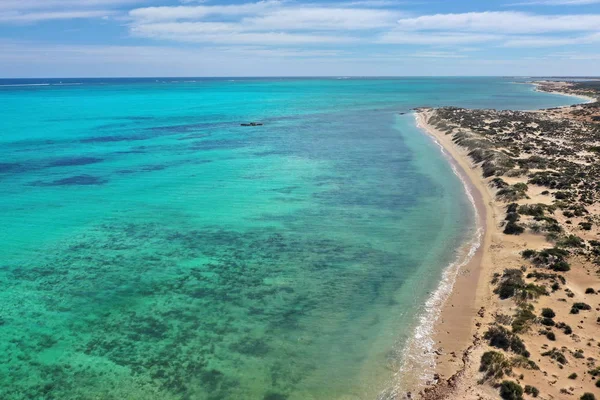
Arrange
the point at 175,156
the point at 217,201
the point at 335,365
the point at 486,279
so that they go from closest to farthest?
1. the point at 335,365
2. the point at 486,279
3. the point at 217,201
4. the point at 175,156

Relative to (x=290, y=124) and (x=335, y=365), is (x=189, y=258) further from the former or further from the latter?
(x=290, y=124)

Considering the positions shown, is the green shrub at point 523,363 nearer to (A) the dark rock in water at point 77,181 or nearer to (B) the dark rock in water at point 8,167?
(A) the dark rock in water at point 77,181

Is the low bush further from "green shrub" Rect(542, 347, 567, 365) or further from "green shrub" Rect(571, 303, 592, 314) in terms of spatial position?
"green shrub" Rect(542, 347, 567, 365)

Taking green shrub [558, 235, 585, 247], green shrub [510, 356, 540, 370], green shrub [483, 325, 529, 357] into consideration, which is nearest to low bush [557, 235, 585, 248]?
green shrub [558, 235, 585, 247]

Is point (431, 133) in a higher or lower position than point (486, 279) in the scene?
higher

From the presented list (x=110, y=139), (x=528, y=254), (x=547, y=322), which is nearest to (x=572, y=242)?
(x=528, y=254)

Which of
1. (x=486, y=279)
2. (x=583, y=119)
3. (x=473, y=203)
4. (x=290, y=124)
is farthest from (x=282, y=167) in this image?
(x=583, y=119)

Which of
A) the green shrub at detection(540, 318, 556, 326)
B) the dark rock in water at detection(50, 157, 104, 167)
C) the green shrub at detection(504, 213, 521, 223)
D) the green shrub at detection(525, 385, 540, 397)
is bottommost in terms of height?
the green shrub at detection(525, 385, 540, 397)
